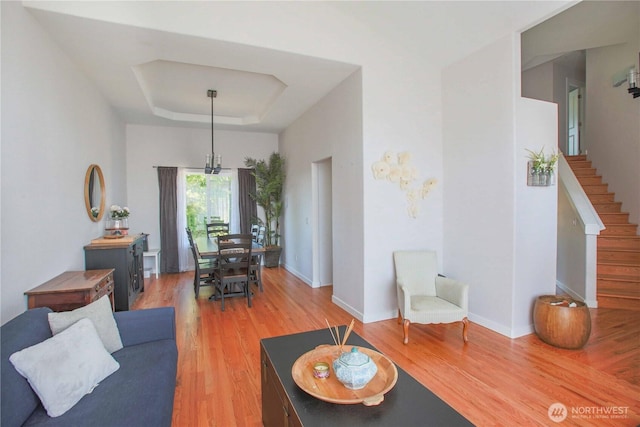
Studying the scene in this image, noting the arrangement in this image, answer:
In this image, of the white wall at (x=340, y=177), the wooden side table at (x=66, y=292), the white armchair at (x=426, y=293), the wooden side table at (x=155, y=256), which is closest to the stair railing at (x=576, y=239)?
the white armchair at (x=426, y=293)

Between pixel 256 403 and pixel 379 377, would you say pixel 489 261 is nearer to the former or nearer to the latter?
pixel 379 377

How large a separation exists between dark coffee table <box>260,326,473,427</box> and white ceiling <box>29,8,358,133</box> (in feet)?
9.83

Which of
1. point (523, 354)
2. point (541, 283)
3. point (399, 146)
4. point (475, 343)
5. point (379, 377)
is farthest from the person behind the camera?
point (399, 146)

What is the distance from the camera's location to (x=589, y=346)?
9.74ft

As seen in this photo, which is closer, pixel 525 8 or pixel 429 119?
pixel 525 8

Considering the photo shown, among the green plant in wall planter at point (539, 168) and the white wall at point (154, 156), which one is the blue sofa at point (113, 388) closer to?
the green plant in wall planter at point (539, 168)

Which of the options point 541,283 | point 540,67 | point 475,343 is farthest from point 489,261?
point 540,67

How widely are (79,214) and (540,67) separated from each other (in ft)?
28.1

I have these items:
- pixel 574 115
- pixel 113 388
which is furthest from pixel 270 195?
pixel 574 115

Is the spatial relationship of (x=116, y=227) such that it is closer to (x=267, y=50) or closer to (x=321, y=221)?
(x=321, y=221)

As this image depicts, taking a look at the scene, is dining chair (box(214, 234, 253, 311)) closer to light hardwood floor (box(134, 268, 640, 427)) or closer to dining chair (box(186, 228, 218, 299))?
dining chair (box(186, 228, 218, 299))

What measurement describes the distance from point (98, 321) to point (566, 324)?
3.81 metres

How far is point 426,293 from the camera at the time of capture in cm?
353

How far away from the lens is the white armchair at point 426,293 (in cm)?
305
